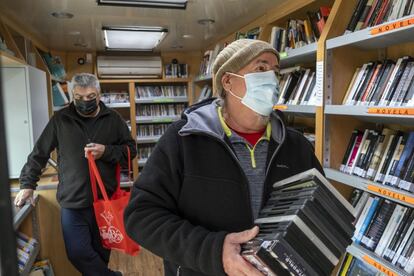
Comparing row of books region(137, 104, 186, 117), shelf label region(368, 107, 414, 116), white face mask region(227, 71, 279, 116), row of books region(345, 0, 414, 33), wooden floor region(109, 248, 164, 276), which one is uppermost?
row of books region(345, 0, 414, 33)

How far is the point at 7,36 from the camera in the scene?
99.4 inches

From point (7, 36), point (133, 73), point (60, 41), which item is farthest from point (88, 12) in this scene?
point (133, 73)

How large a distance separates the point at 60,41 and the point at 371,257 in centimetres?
384

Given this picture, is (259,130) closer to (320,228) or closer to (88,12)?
(320,228)

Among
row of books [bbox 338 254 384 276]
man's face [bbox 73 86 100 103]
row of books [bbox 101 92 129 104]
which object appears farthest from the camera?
row of books [bbox 101 92 129 104]

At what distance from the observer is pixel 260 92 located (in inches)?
47.3

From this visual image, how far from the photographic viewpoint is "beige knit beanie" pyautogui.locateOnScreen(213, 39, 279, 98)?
3.68 ft

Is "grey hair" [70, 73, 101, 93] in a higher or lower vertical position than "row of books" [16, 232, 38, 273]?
higher

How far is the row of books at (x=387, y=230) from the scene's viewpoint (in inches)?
60.6

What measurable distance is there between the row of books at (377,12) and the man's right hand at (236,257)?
139cm

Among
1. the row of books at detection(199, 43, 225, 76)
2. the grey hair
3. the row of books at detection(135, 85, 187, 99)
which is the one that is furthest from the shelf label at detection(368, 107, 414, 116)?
the row of books at detection(135, 85, 187, 99)

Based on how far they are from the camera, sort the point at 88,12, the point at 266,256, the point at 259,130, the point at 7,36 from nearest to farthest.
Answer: the point at 266,256, the point at 259,130, the point at 7,36, the point at 88,12

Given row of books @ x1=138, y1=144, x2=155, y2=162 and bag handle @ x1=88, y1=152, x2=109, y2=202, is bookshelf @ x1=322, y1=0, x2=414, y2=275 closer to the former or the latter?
bag handle @ x1=88, y1=152, x2=109, y2=202

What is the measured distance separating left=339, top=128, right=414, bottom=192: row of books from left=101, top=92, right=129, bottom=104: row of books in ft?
11.8
